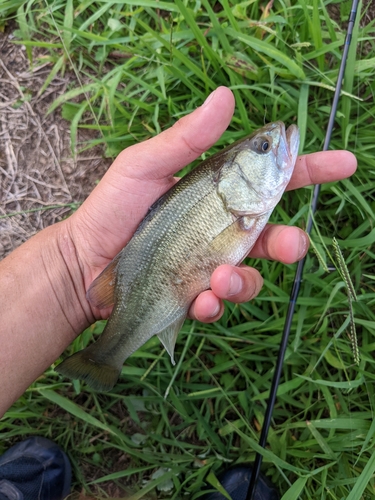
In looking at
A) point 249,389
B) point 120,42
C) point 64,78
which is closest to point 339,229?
point 249,389

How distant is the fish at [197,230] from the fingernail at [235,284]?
128 millimetres

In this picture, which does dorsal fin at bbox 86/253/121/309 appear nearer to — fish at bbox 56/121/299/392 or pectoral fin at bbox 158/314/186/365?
fish at bbox 56/121/299/392

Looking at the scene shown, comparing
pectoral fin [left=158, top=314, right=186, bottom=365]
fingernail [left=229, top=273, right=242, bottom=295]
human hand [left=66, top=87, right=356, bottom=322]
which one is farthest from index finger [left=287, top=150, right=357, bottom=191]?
pectoral fin [left=158, top=314, right=186, bottom=365]

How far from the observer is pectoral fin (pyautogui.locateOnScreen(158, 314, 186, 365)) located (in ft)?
8.36

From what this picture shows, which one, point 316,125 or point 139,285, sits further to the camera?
point 316,125

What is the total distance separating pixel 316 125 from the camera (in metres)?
3.24

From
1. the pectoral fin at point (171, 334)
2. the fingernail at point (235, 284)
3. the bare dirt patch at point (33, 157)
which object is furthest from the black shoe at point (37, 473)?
the fingernail at point (235, 284)

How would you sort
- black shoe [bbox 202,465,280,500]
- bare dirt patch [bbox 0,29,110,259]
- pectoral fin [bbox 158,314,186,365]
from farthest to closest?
bare dirt patch [bbox 0,29,110,259]
black shoe [bbox 202,465,280,500]
pectoral fin [bbox 158,314,186,365]

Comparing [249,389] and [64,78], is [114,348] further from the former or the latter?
[64,78]

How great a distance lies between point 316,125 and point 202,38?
105 centimetres

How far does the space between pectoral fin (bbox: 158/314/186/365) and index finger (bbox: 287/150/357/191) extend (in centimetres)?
115

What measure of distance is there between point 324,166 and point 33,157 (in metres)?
2.51

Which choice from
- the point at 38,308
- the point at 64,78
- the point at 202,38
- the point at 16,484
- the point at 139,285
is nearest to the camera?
the point at 139,285

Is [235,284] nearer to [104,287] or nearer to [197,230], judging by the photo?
[197,230]
